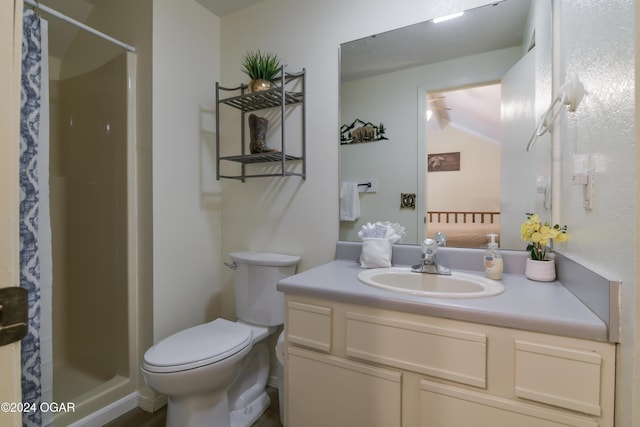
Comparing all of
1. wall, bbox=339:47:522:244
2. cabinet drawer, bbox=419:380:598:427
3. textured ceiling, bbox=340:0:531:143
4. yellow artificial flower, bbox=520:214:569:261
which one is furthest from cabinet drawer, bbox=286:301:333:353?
textured ceiling, bbox=340:0:531:143

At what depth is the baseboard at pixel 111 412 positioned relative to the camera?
143 centimetres

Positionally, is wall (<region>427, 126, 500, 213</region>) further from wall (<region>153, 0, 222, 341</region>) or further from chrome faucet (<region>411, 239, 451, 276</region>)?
wall (<region>153, 0, 222, 341</region>)

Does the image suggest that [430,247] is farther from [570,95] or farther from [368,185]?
[570,95]

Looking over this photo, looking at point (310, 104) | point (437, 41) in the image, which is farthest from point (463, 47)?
point (310, 104)

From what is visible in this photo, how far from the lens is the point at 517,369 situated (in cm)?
78

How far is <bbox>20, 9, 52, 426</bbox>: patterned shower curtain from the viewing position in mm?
1057

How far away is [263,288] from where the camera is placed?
1627 mm

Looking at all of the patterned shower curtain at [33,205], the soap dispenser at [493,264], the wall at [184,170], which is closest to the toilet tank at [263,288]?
the wall at [184,170]

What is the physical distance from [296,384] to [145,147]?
4.72 ft

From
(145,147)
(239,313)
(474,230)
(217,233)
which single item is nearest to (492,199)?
(474,230)

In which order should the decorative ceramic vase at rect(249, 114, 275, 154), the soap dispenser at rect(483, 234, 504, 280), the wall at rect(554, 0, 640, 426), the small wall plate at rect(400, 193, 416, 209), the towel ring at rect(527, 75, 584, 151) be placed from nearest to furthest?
1. the wall at rect(554, 0, 640, 426)
2. the towel ring at rect(527, 75, 584, 151)
3. the soap dispenser at rect(483, 234, 504, 280)
4. the small wall plate at rect(400, 193, 416, 209)
5. the decorative ceramic vase at rect(249, 114, 275, 154)

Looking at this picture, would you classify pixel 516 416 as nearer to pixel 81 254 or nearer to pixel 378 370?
pixel 378 370

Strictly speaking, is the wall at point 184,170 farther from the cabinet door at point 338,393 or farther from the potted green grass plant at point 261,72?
the cabinet door at point 338,393

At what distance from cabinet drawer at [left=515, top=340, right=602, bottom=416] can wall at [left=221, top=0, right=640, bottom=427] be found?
0.05m
